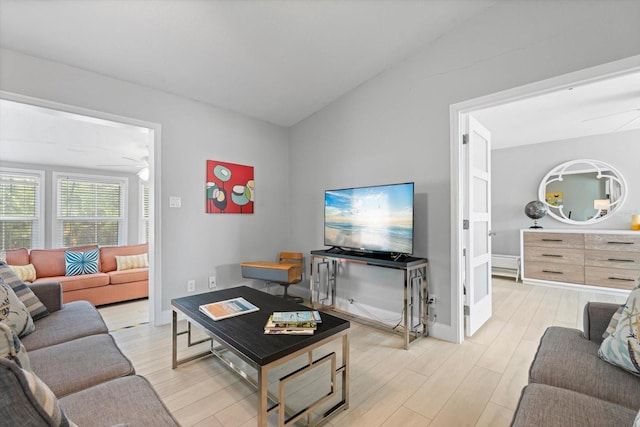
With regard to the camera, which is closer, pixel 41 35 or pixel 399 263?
pixel 41 35

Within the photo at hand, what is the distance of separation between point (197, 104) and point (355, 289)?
270 cm

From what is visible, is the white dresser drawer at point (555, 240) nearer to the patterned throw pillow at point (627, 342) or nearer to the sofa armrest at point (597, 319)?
the sofa armrest at point (597, 319)

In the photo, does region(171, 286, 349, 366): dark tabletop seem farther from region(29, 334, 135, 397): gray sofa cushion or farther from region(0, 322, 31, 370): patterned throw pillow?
region(0, 322, 31, 370): patterned throw pillow

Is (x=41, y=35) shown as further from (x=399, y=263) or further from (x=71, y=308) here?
(x=399, y=263)

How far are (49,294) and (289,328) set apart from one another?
170cm

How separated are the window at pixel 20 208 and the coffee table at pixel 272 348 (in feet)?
14.2

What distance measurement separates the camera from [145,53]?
94.0 inches

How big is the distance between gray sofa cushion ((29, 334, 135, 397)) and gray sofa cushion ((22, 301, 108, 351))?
130 millimetres

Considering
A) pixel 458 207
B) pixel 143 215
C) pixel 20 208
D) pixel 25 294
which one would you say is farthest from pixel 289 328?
pixel 20 208

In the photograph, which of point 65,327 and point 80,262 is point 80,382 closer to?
point 65,327

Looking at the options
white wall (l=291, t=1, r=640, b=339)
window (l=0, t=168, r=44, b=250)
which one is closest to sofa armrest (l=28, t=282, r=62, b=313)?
white wall (l=291, t=1, r=640, b=339)

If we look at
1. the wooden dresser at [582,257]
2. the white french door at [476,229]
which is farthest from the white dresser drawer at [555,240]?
the white french door at [476,229]

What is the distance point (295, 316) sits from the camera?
1703 mm

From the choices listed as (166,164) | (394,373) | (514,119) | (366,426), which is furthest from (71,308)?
(514,119)
